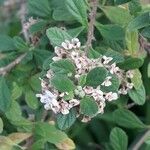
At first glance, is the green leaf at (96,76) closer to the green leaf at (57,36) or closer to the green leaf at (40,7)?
the green leaf at (57,36)

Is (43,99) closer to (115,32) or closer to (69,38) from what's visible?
(69,38)

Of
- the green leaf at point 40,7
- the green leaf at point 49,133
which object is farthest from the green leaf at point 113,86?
the green leaf at point 40,7

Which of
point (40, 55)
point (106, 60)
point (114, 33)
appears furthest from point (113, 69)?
point (40, 55)

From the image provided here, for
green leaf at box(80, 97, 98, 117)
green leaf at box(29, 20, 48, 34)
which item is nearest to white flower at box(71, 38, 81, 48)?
green leaf at box(80, 97, 98, 117)

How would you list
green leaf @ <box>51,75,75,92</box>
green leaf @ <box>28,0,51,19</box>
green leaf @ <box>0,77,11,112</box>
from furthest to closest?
green leaf @ <box>28,0,51,19</box> < green leaf @ <box>0,77,11,112</box> < green leaf @ <box>51,75,75,92</box>

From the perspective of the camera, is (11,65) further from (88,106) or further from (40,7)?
(88,106)

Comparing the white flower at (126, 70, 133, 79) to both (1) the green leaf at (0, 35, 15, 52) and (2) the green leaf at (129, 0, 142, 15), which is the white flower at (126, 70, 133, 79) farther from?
(1) the green leaf at (0, 35, 15, 52)
